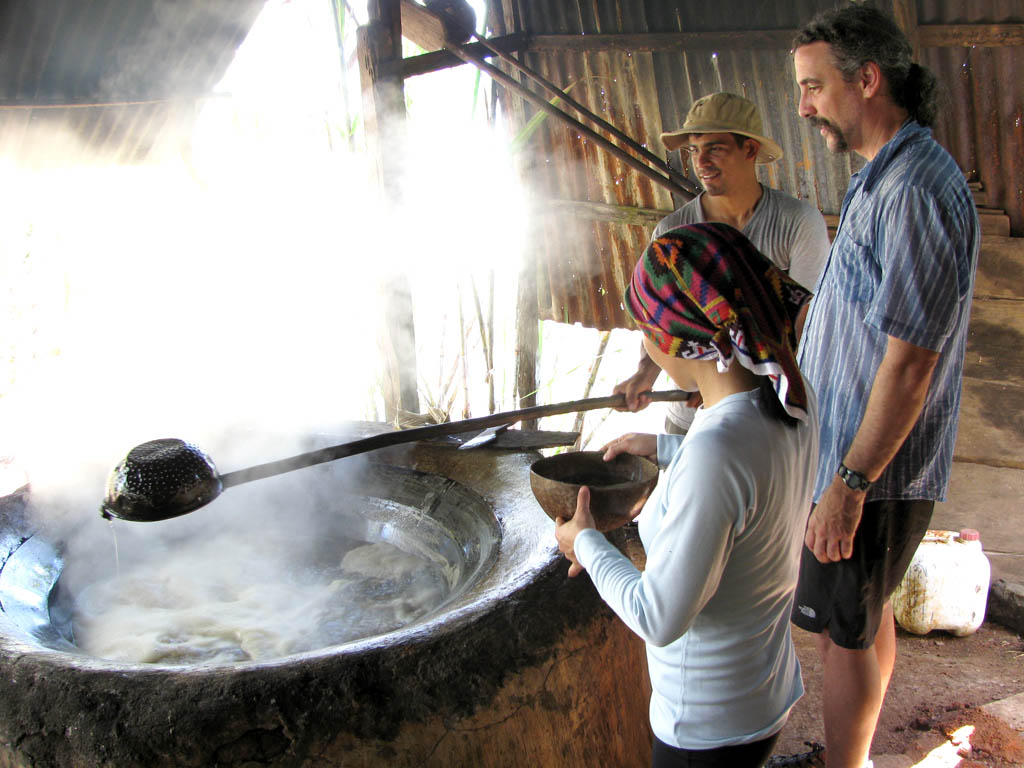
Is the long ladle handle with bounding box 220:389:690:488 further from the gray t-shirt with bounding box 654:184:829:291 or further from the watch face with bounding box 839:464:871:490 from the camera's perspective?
the gray t-shirt with bounding box 654:184:829:291

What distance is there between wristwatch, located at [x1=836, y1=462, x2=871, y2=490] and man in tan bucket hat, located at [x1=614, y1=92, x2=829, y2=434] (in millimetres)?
971

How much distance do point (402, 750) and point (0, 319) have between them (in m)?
5.66

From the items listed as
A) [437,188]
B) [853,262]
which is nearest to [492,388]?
[437,188]

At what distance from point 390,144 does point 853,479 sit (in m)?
3.34

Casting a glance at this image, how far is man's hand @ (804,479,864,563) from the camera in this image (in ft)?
6.41

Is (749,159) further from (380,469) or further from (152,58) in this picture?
(152,58)

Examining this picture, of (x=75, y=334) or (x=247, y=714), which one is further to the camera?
(x=75, y=334)

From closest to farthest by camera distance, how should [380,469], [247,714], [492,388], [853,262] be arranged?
[247,714], [853,262], [380,469], [492,388]

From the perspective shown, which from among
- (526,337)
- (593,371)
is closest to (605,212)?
(526,337)

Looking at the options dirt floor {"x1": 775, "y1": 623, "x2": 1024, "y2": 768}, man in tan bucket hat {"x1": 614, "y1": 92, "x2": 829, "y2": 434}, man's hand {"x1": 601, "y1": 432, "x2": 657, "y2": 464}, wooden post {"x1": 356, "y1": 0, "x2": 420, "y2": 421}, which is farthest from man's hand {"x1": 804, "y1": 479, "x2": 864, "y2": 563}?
wooden post {"x1": 356, "y1": 0, "x2": 420, "y2": 421}

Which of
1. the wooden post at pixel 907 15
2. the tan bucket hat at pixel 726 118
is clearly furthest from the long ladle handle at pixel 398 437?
the wooden post at pixel 907 15

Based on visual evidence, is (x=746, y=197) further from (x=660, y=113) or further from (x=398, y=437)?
(x=660, y=113)

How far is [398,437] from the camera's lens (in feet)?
7.02

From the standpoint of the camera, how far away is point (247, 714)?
1.56 m
